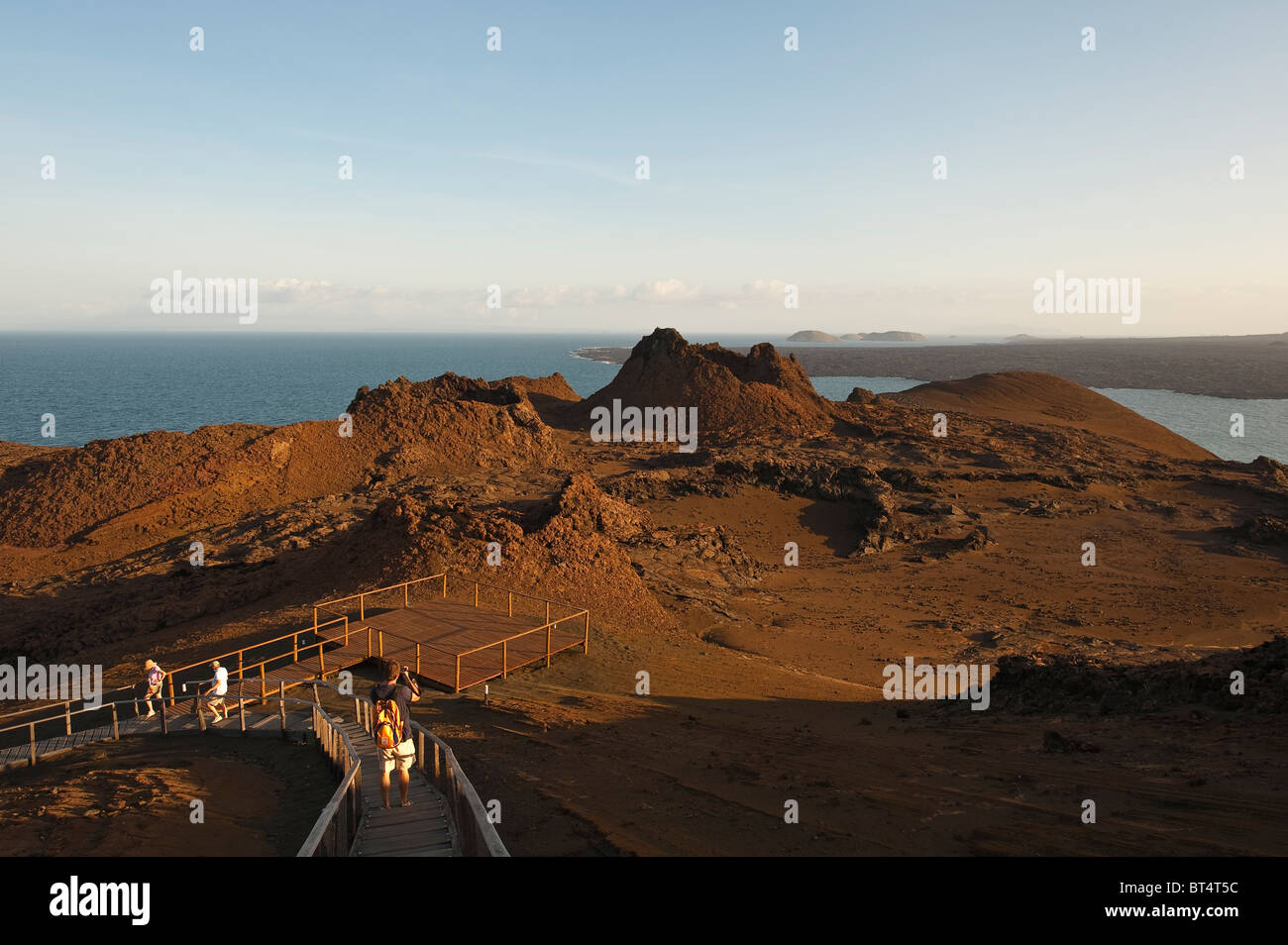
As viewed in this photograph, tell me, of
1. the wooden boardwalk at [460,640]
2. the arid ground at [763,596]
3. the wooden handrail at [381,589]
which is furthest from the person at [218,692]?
the wooden handrail at [381,589]

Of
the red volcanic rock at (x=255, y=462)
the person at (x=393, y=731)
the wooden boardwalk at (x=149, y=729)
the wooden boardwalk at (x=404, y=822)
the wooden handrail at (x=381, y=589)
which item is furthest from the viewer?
the red volcanic rock at (x=255, y=462)

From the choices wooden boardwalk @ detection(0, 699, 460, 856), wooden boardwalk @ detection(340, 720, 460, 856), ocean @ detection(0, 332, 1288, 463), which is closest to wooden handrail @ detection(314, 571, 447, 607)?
wooden boardwalk @ detection(0, 699, 460, 856)

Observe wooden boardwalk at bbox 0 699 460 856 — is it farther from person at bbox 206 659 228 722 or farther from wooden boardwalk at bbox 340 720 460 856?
person at bbox 206 659 228 722

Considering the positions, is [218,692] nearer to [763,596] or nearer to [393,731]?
[393,731]

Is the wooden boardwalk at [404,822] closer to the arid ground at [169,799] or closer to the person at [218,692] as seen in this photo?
the arid ground at [169,799]
